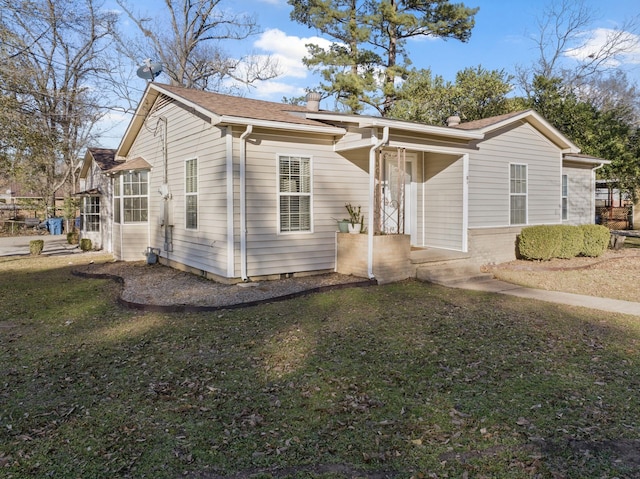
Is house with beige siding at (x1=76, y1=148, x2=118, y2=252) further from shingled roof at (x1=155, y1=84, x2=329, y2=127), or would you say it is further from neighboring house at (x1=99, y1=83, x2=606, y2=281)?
shingled roof at (x1=155, y1=84, x2=329, y2=127)

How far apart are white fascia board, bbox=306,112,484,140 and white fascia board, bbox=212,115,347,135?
252 millimetres

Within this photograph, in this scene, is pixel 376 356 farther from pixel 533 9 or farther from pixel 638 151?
pixel 533 9

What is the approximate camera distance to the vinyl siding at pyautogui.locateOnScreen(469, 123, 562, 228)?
36.7 ft

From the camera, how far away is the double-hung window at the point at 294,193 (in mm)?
9133

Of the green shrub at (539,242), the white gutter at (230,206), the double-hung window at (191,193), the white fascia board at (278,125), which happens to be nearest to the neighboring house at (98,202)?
the double-hung window at (191,193)

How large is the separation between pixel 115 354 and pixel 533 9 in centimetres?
2844

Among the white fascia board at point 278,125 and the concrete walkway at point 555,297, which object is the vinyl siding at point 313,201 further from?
the concrete walkway at point 555,297

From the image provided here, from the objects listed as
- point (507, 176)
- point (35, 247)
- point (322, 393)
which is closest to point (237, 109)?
point (322, 393)

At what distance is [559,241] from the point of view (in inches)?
462

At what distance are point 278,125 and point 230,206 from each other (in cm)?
176

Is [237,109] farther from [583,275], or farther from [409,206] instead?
[583,275]

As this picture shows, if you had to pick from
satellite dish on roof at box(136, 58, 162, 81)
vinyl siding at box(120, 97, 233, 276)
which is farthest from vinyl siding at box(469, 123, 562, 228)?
satellite dish on roof at box(136, 58, 162, 81)

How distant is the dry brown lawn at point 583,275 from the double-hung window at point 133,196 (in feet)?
29.7

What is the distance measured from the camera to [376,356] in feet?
16.1
